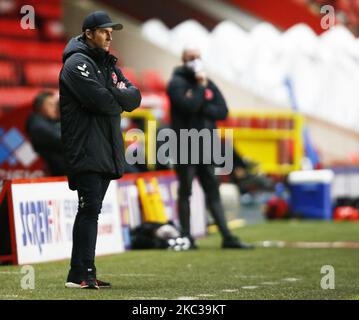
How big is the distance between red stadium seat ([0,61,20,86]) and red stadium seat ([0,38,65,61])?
0.83ft

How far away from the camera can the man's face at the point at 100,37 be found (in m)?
8.02

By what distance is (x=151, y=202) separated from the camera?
13.4m

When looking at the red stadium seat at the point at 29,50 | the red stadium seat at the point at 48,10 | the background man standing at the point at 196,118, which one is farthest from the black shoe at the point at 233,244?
the red stadium seat at the point at 48,10

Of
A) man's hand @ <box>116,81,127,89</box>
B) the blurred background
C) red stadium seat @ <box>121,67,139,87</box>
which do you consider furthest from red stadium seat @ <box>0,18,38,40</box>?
man's hand @ <box>116,81,127,89</box>

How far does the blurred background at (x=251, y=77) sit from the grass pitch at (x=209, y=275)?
4898 millimetres

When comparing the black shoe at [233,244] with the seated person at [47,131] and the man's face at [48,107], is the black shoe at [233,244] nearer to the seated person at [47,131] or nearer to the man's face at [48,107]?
the seated person at [47,131]

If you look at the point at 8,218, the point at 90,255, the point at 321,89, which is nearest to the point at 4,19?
the point at 321,89

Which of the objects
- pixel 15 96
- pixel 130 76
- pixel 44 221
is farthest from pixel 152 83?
pixel 44 221

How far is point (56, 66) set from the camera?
76.0ft

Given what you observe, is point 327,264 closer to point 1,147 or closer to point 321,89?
point 1,147

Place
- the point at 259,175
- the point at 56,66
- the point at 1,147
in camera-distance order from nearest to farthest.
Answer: the point at 1,147 < the point at 259,175 < the point at 56,66

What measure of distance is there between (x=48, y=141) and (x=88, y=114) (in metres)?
5.01

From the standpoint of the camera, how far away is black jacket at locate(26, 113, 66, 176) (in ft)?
42.3

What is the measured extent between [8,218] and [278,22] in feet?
55.2
